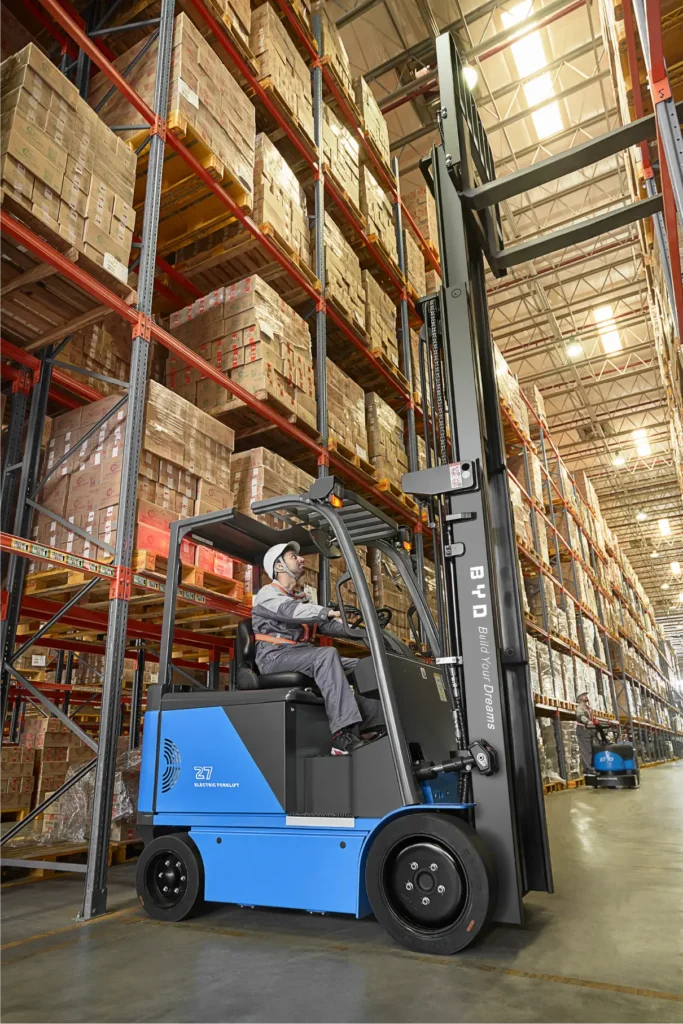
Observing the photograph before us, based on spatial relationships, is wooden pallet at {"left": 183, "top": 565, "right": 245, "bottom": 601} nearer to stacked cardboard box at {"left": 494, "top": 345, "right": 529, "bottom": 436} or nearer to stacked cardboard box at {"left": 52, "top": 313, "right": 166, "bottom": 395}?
stacked cardboard box at {"left": 52, "top": 313, "right": 166, "bottom": 395}

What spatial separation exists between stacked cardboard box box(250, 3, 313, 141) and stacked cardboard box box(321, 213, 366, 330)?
1003 millimetres

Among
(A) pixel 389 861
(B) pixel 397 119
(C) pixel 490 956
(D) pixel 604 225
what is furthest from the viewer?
(B) pixel 397 119

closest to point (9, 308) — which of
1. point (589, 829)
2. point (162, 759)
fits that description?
point (162, 759)

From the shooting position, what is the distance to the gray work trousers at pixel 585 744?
41.3 feet

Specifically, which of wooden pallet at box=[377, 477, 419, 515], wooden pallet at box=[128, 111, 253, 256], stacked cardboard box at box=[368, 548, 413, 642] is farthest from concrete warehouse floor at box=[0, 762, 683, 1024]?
wooden pallet at box=[128, 111, 253, 256]

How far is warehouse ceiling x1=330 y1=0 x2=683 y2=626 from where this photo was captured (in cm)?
1080

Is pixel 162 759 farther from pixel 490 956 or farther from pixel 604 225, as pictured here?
pixel 604 225

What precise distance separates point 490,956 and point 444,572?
161cm

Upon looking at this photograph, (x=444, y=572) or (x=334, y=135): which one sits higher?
(x=334, y=135)

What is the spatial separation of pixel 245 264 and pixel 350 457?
2.10 meters

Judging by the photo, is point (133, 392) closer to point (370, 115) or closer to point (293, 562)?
point (293, 562)

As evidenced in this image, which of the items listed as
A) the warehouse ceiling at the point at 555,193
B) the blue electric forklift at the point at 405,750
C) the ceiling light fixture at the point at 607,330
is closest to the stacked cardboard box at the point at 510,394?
the warehouse ceiling at the point at 555,193

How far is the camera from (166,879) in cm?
334

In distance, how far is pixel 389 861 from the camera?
2.74m
